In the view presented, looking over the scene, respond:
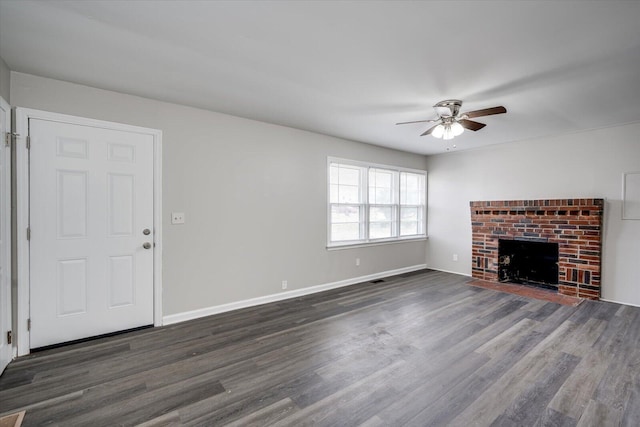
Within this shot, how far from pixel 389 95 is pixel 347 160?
6.39 feet

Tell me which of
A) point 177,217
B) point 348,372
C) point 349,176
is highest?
point 349,176

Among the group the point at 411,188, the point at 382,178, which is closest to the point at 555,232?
the point at 411,188

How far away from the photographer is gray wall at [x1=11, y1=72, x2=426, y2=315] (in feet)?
10.2

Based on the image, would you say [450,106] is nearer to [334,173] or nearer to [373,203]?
[334,173]

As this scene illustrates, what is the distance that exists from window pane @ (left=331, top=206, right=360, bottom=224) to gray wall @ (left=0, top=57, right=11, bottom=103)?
3.84m

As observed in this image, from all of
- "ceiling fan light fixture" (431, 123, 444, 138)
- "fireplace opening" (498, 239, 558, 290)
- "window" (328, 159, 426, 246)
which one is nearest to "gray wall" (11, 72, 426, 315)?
"window" (328, 159, 426, 246)

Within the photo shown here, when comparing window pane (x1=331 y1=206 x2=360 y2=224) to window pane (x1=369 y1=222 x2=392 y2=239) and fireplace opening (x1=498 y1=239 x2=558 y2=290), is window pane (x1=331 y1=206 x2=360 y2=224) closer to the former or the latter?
window pane (x1=369 y1=222 x2=392 y2=239)

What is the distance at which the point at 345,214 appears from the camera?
5074 mm

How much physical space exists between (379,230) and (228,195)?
9.99ft

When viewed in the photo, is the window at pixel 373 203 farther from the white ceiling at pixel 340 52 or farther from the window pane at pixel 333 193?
the white ceiling at pixel 340 52

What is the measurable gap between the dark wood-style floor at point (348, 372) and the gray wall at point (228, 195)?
562mm

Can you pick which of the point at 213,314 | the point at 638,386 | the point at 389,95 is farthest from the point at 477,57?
the point at 213,314

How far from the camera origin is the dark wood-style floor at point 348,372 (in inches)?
74.5

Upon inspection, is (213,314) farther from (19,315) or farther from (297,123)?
(297,123)
